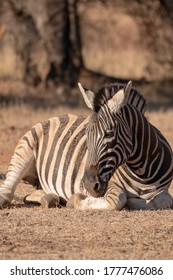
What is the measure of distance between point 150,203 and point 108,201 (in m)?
0.42

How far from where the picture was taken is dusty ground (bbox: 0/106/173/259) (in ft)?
22.0

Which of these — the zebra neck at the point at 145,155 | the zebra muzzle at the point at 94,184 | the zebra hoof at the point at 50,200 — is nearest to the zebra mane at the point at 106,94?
the zebra neck at the point at 145,155

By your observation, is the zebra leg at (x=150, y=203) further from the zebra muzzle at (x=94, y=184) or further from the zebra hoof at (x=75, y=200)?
the zebra muzzle at (x=94, y=184)

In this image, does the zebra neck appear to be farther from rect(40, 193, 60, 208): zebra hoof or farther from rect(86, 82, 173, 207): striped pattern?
rect(40, 193, 60, 208): zebra hoof

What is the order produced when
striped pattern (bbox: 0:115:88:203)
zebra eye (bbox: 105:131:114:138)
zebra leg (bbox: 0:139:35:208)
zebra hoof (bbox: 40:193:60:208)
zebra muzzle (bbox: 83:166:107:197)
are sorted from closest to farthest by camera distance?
zebra muzzle (bbox: 83:166:107:197) < zebra eye (bbox: 105:131:114:138) < zebra hoof (bbox: 40:193:60:208) < striped pattern (bbox: 0:115:88:203) < zebra leg (bbox: 0:139:35:208)

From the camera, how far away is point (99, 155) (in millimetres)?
7926

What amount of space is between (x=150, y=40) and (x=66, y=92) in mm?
3214

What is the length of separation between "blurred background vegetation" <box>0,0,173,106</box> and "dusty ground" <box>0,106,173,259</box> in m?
10.4

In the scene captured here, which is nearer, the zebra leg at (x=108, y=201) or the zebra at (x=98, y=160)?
the zebra at (x=98, y=160)

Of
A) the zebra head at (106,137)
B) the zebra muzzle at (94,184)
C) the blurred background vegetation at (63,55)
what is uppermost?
the zebra head at (106,137)

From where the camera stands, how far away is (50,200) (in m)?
8.73

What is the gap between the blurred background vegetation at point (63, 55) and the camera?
19.9m

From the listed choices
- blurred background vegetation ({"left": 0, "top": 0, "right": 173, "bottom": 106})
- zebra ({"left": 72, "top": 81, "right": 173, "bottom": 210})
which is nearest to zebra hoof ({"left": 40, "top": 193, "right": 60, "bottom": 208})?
zebra ({"left": 72, "top": 81, "right": 173, "bottom": 210})
